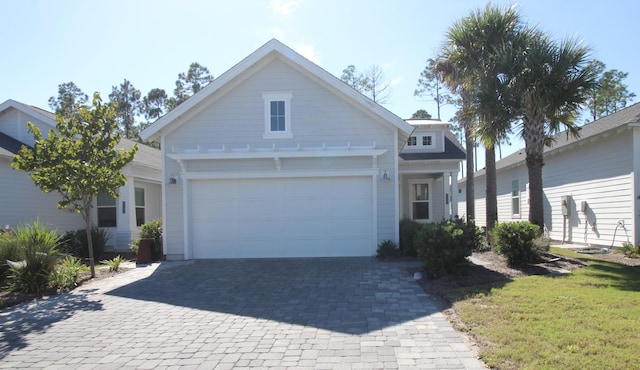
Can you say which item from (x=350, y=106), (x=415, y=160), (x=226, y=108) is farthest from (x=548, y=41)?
(x=226, y=108)

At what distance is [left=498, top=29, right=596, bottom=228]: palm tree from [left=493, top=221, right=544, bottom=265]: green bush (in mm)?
1861

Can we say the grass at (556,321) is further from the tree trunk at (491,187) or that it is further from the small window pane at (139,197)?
the small window pane at (139,197)

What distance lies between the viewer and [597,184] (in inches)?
529

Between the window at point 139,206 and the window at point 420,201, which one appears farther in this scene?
the window at point 420,201

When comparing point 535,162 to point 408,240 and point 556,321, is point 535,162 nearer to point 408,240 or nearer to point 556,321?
point 408,240

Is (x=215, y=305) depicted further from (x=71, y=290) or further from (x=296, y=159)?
(x=296, y=159)

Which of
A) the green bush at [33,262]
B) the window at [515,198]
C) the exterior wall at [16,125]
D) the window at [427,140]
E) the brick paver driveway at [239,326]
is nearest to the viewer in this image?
the brick paver driveway at [239,326]

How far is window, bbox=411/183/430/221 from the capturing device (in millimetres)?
18938

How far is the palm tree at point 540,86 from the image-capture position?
414 inches

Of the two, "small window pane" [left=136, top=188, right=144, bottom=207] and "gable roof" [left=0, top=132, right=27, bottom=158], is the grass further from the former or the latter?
"gable roof" [left=0, top=132, right=27, bottom=158]

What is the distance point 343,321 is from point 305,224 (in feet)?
21.0

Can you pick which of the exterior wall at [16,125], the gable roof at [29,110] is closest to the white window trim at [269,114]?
the gable roof at [29,110]

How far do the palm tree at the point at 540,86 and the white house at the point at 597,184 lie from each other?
2.02 metres

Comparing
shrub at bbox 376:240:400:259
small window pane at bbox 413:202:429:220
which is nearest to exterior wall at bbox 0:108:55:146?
shrub at bbox 376:240:400:259
